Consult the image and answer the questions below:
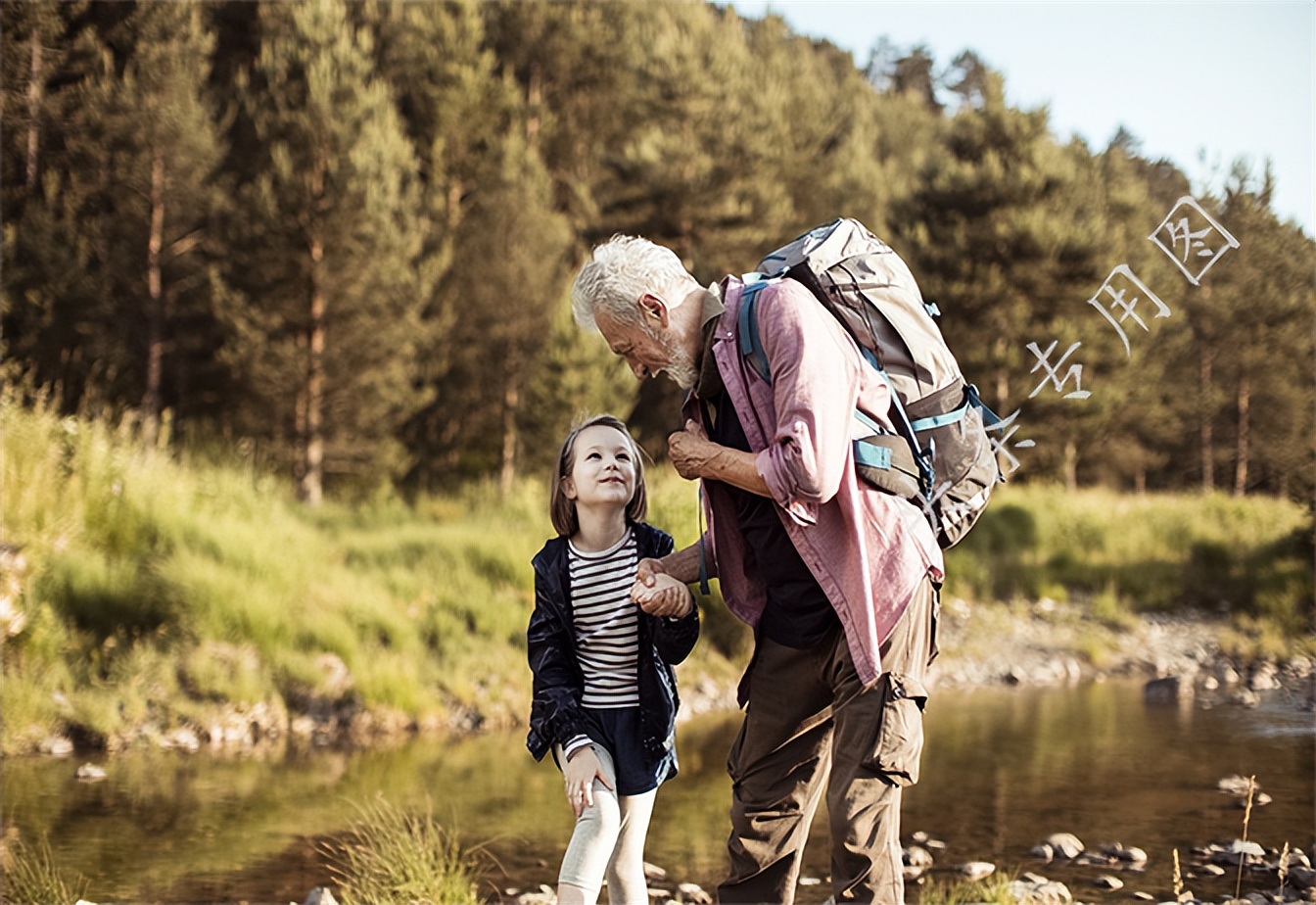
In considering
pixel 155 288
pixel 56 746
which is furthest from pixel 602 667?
pixel 155 288

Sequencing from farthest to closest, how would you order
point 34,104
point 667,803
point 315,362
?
point 34,104 < point 315,362 < point 667,803

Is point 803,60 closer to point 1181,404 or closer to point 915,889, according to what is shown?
point 1181,404

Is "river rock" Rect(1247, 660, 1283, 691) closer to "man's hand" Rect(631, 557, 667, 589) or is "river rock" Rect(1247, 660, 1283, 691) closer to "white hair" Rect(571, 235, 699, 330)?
"man's hand" Rect(631, 557, 667, 589)

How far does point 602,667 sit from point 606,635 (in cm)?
7

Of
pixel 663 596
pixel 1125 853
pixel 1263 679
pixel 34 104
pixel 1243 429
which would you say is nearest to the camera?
pixel 663 596

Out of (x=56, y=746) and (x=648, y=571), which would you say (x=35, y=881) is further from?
(x=648, y=571)

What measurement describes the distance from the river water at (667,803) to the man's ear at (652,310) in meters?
3.13

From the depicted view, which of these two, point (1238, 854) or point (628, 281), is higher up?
point (628, 281)

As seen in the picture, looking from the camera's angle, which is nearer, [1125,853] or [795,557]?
[795,557]

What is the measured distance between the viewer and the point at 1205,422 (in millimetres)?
23047

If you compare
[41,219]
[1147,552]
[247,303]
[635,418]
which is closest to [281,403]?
[247,303]

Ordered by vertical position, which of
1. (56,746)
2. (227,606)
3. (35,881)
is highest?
(227,606)

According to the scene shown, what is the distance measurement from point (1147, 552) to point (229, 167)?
14540 mm

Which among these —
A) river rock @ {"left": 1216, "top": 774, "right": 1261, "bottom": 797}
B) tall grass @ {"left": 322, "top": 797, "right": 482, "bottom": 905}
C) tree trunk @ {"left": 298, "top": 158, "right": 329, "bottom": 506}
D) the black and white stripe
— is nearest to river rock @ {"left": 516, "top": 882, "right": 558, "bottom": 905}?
tall grass @ {"left": 322, "top": 797, "right": 482, "bottom": 905}
